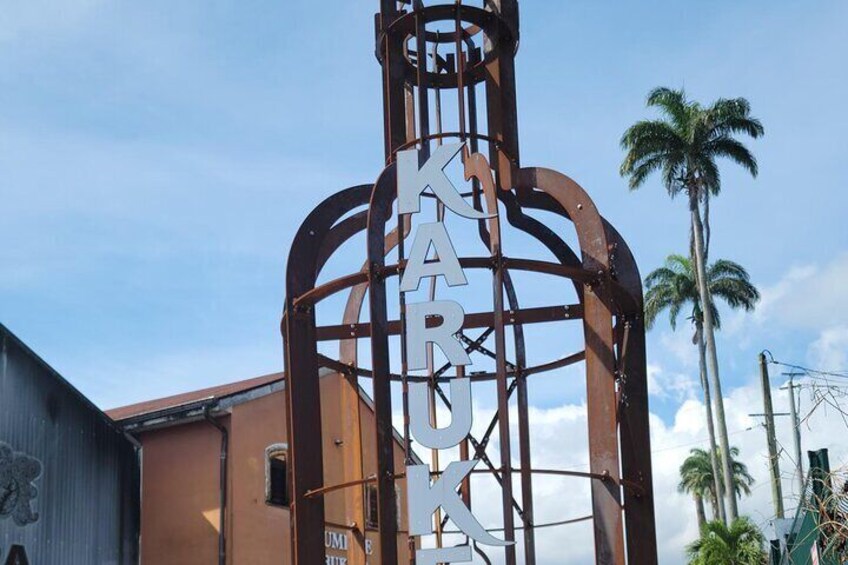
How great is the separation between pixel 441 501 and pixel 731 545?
2302 cm

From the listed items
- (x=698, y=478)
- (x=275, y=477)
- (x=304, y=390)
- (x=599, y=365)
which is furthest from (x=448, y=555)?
(x=698, y=478)

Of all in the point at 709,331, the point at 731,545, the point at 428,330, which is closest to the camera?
the point at 428,330

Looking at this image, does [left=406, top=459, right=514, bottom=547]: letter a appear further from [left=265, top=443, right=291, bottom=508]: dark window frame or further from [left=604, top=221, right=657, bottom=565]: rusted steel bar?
[left=265, top=443, right=291, bottom=508]: dark window frame

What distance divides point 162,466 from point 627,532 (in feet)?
38.3

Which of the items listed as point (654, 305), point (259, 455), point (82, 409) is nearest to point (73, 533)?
point (82, 409)

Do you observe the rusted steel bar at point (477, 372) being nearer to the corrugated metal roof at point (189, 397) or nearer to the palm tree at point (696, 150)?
the corrugated metal roof at point (189, 397)

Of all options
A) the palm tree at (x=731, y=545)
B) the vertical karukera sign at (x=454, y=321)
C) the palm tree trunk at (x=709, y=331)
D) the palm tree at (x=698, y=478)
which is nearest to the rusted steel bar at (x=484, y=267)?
the vertical karukera sign at (x=454, y=321)

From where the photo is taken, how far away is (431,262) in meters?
18.3

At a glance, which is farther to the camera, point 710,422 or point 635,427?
point 710,422

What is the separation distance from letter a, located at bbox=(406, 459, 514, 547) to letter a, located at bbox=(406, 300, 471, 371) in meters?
1.37

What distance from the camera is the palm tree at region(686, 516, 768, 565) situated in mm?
37469

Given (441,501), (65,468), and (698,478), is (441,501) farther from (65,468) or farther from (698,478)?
(698,478)

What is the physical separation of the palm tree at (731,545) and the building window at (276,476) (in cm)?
1436

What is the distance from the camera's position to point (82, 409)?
2512 cm
